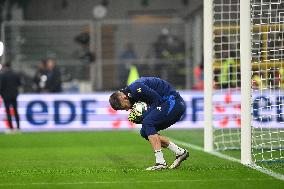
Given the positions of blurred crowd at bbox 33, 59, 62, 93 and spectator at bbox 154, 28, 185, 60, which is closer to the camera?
blurred crowd at bbox 33, 59, 62, 93

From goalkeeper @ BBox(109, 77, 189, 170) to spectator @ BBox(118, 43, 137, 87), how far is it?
764 inches

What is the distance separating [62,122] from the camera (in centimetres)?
2919

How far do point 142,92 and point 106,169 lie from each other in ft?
4.67

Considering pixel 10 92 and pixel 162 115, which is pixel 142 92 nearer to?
pixel 162 115

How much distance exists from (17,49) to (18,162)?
18.4m

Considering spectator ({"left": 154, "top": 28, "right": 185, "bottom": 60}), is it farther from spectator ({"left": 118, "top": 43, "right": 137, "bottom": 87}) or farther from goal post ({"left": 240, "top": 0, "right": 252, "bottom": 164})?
goal post ({"left": 240, "top": 0, "right": 252, "bottom": 164})

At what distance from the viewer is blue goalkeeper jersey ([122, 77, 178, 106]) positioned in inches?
559

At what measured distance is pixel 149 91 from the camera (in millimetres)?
14266

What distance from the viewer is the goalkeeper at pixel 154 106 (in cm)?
1420

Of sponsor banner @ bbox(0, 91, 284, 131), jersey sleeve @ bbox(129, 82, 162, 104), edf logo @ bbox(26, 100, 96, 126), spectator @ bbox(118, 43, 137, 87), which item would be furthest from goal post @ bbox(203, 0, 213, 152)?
spectator @ bbox(118, 43, 137, 87)

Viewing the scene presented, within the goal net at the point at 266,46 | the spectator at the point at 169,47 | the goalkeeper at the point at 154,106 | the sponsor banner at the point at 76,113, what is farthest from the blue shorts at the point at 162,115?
the spectator at the point at 169,47

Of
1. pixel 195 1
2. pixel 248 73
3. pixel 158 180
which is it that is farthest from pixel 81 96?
pixel 158 180

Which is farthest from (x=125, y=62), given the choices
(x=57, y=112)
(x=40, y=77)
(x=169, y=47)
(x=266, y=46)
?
(x=266, y=46)

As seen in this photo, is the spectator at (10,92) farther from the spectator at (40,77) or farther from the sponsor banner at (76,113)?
the spectator at (40,77)
